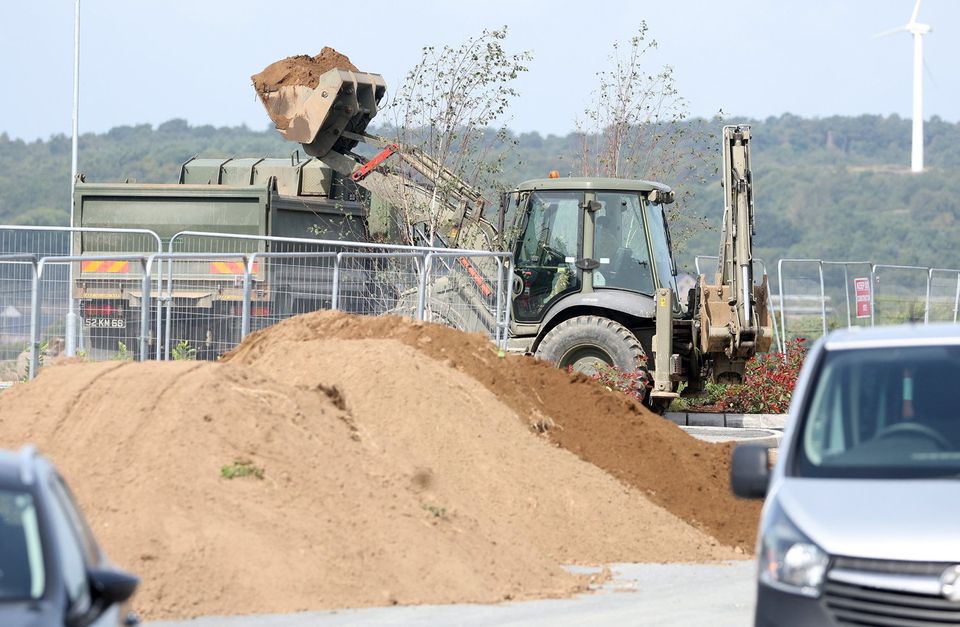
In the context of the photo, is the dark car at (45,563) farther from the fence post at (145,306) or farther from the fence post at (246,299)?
the fence post at (246,299)

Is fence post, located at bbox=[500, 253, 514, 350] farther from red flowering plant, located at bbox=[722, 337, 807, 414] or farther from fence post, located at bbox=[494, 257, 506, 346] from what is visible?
red flowering plant, located at bbox=[722, 337, 807, 414]

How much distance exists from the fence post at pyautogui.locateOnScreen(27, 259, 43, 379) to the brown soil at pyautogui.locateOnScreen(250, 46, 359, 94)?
7458 mm

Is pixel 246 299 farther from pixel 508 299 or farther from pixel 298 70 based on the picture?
pixel 298 70

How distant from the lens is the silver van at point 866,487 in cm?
547

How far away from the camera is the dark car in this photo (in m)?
4.64

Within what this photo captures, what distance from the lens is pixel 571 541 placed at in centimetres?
1095

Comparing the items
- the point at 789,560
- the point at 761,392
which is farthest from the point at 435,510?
the point at 761,392

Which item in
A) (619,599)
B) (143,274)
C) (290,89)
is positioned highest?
(290,89)

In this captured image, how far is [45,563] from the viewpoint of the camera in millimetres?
4777

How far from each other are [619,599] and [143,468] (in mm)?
2984

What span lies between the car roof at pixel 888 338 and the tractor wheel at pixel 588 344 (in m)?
10.4

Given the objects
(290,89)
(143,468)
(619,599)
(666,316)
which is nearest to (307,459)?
(143,468)

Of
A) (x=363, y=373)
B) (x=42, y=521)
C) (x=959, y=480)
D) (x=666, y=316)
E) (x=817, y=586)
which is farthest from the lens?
(x=666, y=316)

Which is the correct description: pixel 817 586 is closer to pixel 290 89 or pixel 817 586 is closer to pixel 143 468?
pixel 143 468
